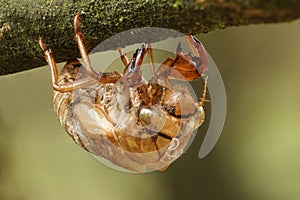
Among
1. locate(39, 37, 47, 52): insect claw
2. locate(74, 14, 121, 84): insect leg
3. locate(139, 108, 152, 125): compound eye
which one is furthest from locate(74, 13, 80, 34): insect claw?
locate(139, 108, 152, 125): compound eye

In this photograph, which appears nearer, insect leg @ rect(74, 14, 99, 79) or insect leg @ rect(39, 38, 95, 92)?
insect leg @ rect(74, 14, 99, 79)

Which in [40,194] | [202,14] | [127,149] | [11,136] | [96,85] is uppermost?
[202,14]

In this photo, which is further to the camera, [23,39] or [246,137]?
[246,137]

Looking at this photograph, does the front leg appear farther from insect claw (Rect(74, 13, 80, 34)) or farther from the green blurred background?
the green blurred background

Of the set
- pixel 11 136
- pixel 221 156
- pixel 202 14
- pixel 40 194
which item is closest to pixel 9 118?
pixel 11 136

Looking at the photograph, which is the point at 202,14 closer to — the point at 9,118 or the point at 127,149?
the point at 127,149

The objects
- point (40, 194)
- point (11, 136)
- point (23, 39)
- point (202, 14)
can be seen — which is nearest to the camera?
point (202, 14)

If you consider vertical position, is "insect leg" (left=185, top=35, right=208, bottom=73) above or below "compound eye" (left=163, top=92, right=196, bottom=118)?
above

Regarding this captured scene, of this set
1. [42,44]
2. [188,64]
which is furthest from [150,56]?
[42,44]
